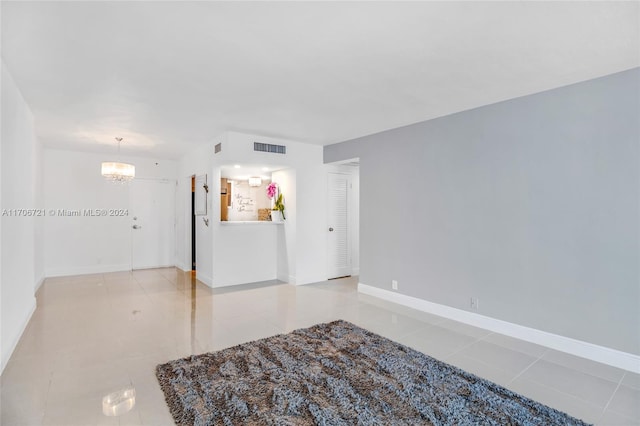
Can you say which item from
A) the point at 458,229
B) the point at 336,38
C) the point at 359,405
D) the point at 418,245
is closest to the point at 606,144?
the point at 458,229

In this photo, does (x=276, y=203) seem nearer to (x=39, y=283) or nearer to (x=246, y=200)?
(x=246, y=200)

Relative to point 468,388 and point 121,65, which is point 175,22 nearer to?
point 121,65

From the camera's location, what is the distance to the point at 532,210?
3.37 meters

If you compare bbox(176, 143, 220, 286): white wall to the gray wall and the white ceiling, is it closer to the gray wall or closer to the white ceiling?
the white ceiling

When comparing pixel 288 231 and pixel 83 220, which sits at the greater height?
pixel 83 220

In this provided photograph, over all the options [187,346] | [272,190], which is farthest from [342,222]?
[187,346]

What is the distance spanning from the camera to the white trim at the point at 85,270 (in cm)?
645

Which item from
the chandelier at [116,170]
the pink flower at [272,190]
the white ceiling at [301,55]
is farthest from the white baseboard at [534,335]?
the chandelier at [116,170]

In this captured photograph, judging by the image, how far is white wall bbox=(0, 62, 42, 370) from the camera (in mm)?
2793

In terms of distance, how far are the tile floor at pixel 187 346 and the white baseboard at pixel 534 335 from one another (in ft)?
0.31

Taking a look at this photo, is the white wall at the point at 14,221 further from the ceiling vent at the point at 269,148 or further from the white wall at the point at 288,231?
the white wall at the point at 288,231

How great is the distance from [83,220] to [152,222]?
4.23 ft

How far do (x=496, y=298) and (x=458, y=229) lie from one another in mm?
885

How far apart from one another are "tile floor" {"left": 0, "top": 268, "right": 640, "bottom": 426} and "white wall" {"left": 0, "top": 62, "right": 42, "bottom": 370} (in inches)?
10.1
